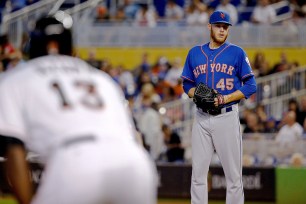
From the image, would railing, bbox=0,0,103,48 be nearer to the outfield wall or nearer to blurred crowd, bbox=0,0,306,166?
blurred crowd, bbox=0,0,306,166

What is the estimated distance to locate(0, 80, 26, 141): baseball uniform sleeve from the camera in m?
4.12

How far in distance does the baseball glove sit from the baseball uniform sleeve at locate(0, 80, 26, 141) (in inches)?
193

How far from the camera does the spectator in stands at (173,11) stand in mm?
23219

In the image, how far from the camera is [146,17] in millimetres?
23094

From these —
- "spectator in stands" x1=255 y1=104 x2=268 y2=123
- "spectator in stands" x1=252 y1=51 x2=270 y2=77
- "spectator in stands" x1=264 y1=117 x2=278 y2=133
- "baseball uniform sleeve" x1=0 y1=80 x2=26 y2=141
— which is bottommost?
"spectator in stands" x1=264 y1=117 x2=278 y2=133

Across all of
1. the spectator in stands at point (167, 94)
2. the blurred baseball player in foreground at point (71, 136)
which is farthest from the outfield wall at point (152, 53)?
the blurred baseball player in foreground at point (71, 136)

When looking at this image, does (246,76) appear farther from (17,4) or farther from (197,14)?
(17,4)

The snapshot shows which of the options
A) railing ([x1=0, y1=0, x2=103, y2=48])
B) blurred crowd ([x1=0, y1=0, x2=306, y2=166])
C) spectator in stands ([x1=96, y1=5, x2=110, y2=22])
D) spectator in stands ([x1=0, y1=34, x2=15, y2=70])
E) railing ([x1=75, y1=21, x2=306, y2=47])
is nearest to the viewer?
blurred crowd ([x1=0, y1=0, x2=306, y2=166])

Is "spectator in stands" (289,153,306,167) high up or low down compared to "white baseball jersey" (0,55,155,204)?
down

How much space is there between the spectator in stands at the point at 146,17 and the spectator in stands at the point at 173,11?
375 mm

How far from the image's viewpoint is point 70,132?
4070 mm

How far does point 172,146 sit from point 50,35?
11.5m

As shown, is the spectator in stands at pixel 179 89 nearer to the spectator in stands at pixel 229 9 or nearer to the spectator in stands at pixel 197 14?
the spectator in stands at pixel 197 14

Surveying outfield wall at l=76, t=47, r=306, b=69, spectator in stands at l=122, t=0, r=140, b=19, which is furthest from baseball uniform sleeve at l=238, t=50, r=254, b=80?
spectator in stands at l=122, t=0, r=140, b=19
